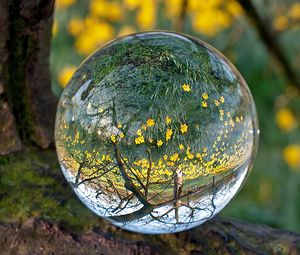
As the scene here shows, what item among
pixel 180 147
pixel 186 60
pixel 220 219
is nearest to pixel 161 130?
pixel 180 147

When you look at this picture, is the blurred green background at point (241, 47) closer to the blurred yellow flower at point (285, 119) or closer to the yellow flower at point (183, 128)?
the blurred yellow flower at point (285, 119)

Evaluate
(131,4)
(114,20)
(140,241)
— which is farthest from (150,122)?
(114,20)

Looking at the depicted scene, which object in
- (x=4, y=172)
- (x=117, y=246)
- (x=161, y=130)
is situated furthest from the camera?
(x=4, y=172)

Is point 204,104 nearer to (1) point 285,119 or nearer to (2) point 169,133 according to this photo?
(2) point 169,133

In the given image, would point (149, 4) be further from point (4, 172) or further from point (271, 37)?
point (4, 172)

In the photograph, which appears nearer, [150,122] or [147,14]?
[150,122]

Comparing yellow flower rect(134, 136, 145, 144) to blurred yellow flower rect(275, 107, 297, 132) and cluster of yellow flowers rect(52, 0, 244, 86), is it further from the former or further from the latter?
blurred yellow flower rect(275, 107, 297, 132)
